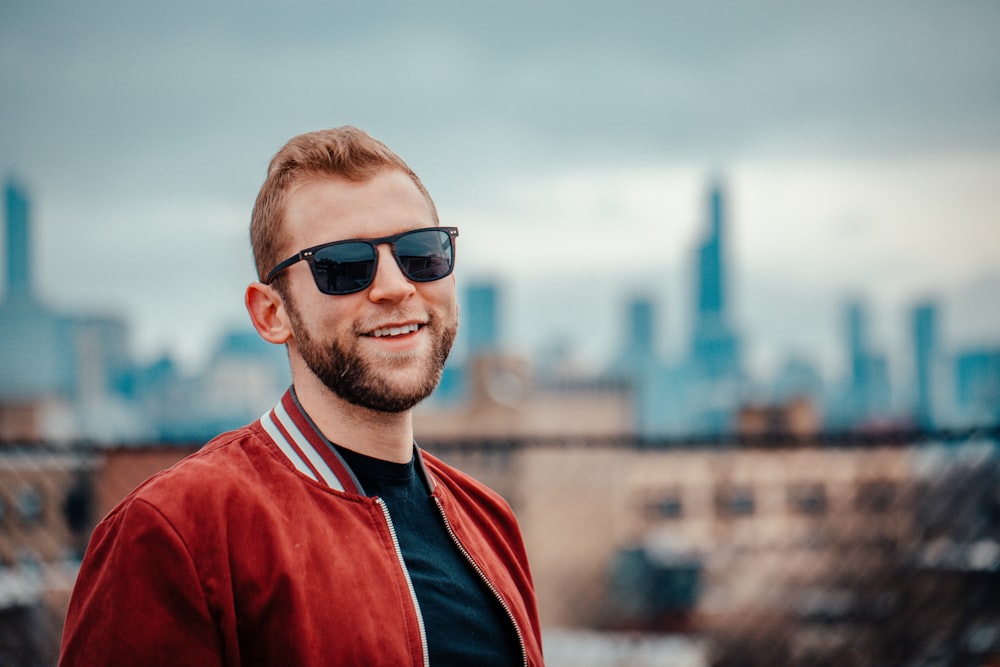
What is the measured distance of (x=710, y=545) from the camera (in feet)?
150

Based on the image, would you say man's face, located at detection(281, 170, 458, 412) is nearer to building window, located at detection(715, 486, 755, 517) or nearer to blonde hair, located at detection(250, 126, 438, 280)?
blonde hair, located at detection(250, 126, 438, 280)

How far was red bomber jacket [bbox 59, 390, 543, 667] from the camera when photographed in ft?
5.07

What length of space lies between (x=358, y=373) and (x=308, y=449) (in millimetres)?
171

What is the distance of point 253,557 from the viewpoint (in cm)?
163

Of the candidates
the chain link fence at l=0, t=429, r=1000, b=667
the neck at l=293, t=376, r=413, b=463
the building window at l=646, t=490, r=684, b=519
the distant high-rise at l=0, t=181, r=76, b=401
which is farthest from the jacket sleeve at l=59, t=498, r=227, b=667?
the distant high-rise at l=0, t=181, r=76, b=401

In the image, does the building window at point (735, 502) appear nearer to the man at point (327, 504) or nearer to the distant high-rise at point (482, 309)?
the man at point (327, 504)

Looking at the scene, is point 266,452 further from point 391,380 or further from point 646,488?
point 646,488

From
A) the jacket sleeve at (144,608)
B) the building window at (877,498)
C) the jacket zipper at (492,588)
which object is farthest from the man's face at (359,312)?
the building window at (877,498)

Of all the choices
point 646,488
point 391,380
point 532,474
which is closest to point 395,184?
point 391,380

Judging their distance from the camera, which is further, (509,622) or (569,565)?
(569,565)

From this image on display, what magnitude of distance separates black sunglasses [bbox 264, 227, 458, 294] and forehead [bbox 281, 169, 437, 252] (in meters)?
0.02

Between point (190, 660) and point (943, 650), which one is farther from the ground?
point (190, 660)

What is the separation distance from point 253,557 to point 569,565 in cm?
3984

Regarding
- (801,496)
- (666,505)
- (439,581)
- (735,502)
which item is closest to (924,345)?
(666,505)
